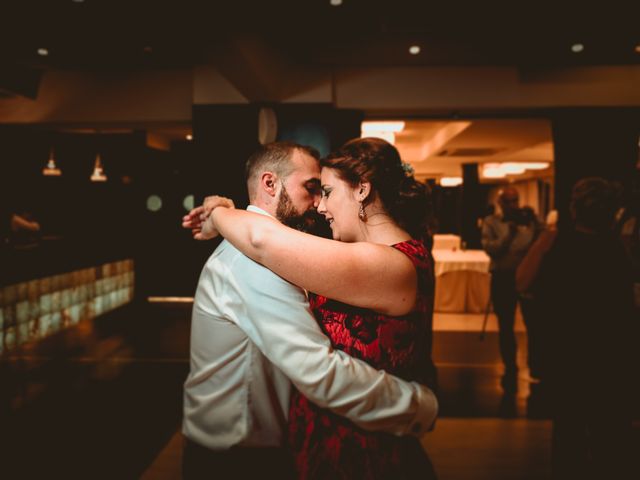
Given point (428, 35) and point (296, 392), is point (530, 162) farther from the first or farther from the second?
point (296, 392)

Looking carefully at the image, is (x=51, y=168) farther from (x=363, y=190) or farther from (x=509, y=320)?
(x=363, y=190)

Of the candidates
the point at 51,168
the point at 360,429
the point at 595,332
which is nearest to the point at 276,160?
the point at 360,429

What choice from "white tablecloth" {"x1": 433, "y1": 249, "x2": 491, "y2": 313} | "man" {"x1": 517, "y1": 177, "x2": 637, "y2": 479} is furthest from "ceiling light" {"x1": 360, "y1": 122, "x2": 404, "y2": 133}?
"man" {"x1": 517, "y1": 177, "x2": 637, "y2": 479}

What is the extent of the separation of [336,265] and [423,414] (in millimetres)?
439

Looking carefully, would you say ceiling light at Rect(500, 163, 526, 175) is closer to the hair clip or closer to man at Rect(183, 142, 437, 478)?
the hair clip

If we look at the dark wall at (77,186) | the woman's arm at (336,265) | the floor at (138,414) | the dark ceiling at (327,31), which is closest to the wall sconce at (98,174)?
the dark wall at (77,186)

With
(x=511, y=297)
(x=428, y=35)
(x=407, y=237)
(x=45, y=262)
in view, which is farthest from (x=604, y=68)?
(x=45, y=262)

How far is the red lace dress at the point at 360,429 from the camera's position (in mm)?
1164

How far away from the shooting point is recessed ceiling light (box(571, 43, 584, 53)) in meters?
4.56

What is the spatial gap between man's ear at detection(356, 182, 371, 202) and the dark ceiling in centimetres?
236

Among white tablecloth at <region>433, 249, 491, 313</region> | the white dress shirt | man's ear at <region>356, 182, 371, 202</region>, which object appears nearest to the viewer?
the white dress shirt

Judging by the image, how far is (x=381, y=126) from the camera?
6.52 m

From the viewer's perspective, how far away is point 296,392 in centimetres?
129

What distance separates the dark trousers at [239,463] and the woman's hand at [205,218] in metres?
0.59
